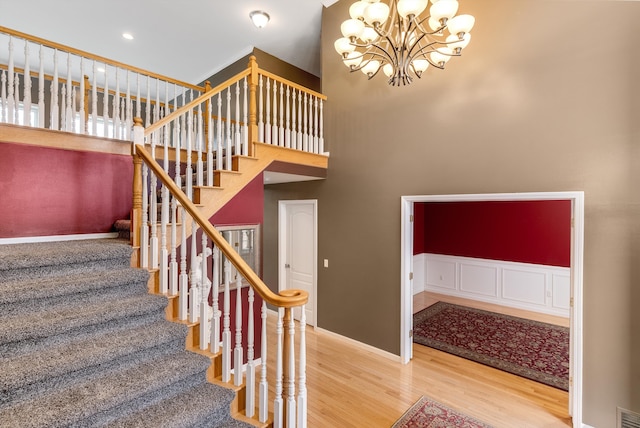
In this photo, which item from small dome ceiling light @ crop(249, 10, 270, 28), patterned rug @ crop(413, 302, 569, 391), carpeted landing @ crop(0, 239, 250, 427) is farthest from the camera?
small dome ceiling light @ crop(249, 10, 270, 28)

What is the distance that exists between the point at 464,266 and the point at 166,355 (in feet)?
19.2

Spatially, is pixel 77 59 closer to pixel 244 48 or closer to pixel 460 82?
pixel 244 48

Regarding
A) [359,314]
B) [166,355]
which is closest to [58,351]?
[166,355]

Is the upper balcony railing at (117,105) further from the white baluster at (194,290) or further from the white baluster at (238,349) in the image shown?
the white baluster at (238,349)

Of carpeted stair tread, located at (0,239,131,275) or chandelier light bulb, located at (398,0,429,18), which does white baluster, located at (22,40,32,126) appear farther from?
chandelier light bulb, located at (398,0,429,18)

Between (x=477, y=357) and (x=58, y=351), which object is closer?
(x=58, y=351)

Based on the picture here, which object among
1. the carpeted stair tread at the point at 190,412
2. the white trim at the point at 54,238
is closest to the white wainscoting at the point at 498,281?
the carpeted stair tread at the point at 190,412

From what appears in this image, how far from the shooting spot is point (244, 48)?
5430 mm

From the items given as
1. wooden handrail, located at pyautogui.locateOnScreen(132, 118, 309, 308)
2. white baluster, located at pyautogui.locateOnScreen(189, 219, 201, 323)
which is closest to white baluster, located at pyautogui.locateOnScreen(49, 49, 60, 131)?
wooden handrail, located at pyautogui.locateOnScreen(132, 118, 309, 308)

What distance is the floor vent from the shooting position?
238 cm

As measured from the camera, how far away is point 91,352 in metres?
1.83

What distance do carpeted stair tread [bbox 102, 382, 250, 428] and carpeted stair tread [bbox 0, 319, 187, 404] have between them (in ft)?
1.19

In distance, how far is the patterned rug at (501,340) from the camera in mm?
3568

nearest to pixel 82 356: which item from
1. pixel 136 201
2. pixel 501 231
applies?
pixel 136 201
